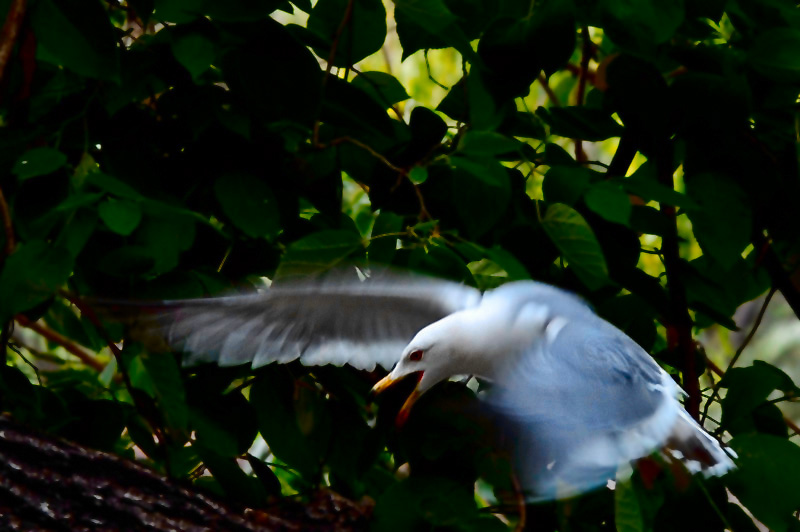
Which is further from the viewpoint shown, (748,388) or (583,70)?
(583,70)

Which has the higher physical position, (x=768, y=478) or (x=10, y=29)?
(x=10, y=29)

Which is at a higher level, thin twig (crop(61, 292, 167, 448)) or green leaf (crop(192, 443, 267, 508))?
thin twig (crop(61, 292, 167, 448))

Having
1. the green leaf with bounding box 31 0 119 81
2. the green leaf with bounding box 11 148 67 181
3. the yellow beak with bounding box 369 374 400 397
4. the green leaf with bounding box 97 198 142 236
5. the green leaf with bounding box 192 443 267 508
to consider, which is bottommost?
the green leaf with bounding box 192 443 267 508

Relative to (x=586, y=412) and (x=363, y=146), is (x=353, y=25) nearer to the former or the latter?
(x=363, y=146)

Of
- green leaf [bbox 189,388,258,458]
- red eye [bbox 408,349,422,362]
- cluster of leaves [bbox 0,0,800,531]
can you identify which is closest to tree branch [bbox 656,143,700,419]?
cluster of leaves [bbox 0,0,800,531]

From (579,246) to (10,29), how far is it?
694mm

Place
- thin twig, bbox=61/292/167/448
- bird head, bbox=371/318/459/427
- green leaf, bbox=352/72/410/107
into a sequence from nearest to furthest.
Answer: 1. thin twig, bbox=61/292/167/448
2. bird head, bbox=371/318/459/427
3. green leaf, bbox=352/72/410/107

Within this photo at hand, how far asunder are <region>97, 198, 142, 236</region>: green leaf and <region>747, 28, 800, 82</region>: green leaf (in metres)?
0.79

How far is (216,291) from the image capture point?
1.17m

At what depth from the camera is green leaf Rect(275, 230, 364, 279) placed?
110 centimetres

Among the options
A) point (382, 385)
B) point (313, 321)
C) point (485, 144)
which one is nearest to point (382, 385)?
point (382, 385)

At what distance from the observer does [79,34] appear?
1.02 meters

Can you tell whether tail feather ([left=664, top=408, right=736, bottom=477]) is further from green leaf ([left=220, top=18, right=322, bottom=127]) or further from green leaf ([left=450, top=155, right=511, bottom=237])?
green leaf ([left=220, top=18, right=322, bottom=127])

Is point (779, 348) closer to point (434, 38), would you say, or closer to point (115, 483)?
point (434, 38)
